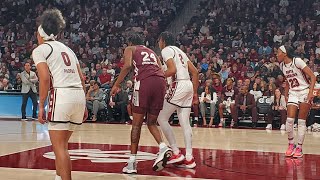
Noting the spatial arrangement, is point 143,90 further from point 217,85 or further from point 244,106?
point 217,85

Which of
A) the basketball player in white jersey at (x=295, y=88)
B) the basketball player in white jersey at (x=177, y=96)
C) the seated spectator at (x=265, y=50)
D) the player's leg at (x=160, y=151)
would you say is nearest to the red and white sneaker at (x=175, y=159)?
the basketball player in white jersey at (x=177, y=96)

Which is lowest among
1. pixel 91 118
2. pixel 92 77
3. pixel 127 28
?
pixel 91 118

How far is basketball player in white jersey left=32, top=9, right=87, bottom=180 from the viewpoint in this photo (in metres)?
4.03

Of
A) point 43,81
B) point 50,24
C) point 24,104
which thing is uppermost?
point 50,24

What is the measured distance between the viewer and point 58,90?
408 centimetres

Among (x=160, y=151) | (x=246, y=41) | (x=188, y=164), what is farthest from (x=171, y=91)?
(x=246, y=41)

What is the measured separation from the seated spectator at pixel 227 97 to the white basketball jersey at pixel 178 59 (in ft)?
23.0

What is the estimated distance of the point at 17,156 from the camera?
673cm

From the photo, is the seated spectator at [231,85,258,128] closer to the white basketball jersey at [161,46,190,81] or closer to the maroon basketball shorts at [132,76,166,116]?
the white basketball jersey at [161,46,190,81]

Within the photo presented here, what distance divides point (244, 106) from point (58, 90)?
31.0 feet

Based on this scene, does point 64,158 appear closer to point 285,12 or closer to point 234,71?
point 234,71

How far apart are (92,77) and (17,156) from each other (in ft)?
30.1

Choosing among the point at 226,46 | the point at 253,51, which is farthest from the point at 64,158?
the point at 226,46

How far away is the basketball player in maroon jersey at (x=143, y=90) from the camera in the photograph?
5.64 meters
